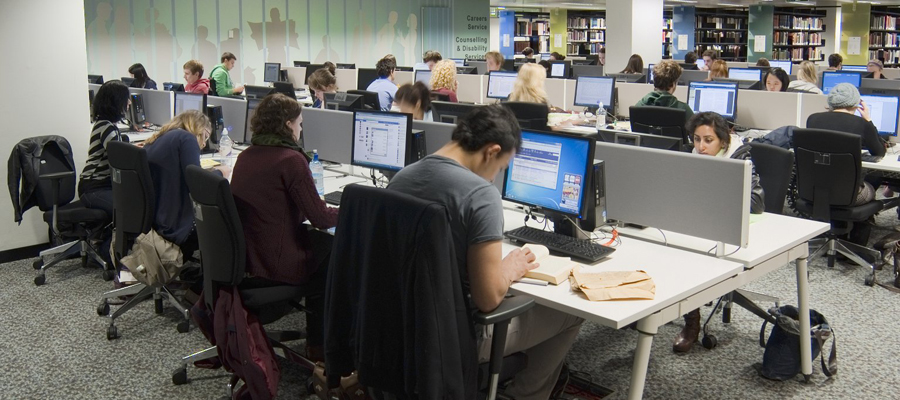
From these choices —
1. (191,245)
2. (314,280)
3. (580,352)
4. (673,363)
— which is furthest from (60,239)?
(673,363)

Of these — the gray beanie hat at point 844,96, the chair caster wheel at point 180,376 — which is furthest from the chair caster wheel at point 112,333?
the gray beanie hat at point 844,96

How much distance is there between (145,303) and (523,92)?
340cm

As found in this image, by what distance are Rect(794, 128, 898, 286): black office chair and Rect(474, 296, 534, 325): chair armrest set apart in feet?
9.03

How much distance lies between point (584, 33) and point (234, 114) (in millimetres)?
16775

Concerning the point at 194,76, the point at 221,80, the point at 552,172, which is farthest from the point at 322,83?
the point at 552,172

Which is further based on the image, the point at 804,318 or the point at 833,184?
the point at 833,184

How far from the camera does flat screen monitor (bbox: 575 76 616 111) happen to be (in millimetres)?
7273

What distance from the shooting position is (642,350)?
90.3 inches

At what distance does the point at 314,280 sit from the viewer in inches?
120

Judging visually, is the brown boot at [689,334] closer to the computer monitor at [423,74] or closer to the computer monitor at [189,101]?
the computer monitor at [189,101]

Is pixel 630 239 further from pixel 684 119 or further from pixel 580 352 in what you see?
pixel 684 119

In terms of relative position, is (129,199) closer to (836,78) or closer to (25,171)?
(25,171)

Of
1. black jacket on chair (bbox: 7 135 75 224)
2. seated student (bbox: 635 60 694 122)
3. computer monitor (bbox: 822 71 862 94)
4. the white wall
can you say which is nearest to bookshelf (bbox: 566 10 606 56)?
computer monitor (bbox: 822 71 862 94)

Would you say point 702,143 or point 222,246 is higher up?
point 702,143
